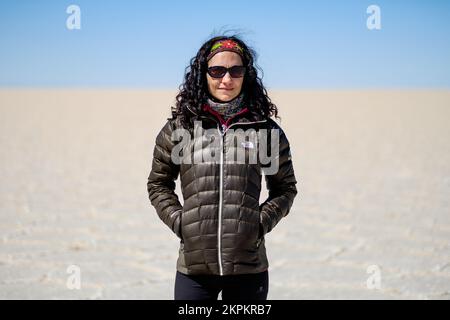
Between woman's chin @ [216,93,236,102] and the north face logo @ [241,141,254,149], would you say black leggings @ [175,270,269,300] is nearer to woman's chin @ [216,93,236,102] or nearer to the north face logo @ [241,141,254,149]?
the north face logo @ [241,141,254,149]

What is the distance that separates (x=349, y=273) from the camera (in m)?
4.87

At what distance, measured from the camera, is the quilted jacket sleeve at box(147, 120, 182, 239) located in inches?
88.4

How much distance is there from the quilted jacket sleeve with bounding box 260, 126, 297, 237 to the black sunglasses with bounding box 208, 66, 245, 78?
28cm

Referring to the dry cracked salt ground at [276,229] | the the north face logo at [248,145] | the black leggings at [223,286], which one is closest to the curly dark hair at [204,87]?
the the north face logo at [248,145]

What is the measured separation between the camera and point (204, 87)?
93.0 inches

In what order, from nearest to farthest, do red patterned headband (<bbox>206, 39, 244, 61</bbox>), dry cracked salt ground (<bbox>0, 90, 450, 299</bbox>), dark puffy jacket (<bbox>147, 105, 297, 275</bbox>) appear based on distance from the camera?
dark puffy jacket (<bbox>147, 105, 297, 275</bbox>) → red patterned headband (<bbox>206, 39, 244, 61</bbox>) → dry cracked salt ground (<bbox>0, 90, 450, 299</bbox>)

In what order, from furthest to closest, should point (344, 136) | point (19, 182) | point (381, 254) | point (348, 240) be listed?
point (344, 136)
point (19, 182)
point (348, 240)
point (381, 254)

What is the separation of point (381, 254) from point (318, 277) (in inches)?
38.2

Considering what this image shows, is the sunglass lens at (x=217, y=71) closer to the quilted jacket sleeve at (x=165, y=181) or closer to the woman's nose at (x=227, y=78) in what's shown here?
the woman's nose at (x=227, y=78)

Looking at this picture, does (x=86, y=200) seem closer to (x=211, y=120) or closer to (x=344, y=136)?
(x=211, y=120)

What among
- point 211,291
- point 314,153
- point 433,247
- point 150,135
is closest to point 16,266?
point 211,291

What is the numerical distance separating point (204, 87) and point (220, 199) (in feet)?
1.68

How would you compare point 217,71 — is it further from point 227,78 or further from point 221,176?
point 221,176

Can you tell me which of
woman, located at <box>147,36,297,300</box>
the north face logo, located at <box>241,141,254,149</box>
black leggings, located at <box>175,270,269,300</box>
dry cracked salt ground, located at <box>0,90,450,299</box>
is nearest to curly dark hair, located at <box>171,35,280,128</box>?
woman, located at <box>147,36,297,300</box>
